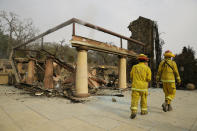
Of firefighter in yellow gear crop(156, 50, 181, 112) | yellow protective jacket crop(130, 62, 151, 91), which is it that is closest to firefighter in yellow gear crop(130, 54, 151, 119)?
yellow protective jacket crop(130, 62, 151, 91)

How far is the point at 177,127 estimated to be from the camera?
2.37 metres

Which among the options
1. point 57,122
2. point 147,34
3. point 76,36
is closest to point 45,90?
point 76,36

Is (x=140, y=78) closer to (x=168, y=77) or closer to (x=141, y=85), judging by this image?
(x=141, y=85)

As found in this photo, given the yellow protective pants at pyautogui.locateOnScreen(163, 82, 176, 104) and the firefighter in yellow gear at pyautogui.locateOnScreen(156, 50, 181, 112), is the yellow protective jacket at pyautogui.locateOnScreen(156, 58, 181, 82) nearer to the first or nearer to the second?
the firefighter in yellow gear at pyautogui.locateOnScreen(156, 50, 181, 112)

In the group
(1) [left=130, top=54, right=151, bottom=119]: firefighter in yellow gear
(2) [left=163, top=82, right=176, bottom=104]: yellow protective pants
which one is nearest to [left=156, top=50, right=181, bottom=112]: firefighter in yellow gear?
(2) [left=163, top=82, right=176, bottom=104]: yellow protective pants

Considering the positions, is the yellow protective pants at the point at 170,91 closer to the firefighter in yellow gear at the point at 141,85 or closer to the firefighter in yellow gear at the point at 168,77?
the firefighter in yellow gear at the point at 168,77

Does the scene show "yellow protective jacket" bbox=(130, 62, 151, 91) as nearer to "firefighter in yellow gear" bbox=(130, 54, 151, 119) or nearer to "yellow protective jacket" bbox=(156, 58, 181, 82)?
"firefighter in yellow gear" bbox=(130, 54, 151, 119)

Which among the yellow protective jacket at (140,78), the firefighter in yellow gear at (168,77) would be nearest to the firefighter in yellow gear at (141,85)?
the yellow protective jacket at (140,78)

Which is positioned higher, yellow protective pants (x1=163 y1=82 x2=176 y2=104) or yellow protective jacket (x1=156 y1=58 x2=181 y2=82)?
yellow protective jacket (x1=156 y1=58 x2=181 y2=82)

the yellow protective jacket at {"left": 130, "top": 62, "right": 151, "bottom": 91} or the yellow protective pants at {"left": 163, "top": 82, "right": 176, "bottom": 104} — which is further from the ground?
the yellow protective jacket at {"left": 130, "top": 62, "right": 151, "bottom": 91}

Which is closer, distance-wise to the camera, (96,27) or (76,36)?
(76,36)

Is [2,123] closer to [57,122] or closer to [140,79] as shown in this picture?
[57,122]

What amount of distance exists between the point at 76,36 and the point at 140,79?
268 cm

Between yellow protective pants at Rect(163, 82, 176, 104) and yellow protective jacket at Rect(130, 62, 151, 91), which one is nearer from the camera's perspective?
yellow protective jacket at Rect(130, 62, 151, 91)
